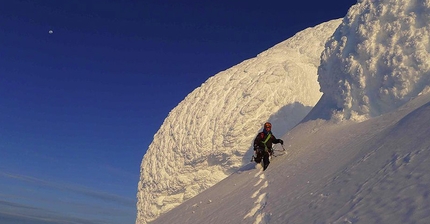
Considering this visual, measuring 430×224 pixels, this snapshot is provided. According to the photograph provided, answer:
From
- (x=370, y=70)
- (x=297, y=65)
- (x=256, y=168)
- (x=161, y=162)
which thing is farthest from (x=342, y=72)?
(x=161, y=162)

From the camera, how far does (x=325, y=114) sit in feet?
53.2

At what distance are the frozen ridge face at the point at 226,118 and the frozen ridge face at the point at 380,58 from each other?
41.6 feet

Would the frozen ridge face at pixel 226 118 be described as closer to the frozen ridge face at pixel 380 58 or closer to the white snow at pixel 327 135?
the white snow at pixel 327 135

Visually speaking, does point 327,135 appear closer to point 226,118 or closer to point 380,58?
point 380,58

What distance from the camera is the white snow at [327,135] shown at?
21.8ft

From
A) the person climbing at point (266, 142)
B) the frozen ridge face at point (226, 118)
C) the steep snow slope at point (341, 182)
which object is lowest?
the steep snow slope at point (341, 182)

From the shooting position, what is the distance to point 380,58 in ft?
45.5

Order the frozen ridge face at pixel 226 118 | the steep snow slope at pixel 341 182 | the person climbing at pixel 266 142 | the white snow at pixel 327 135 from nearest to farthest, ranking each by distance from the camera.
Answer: the steep snow slope at pixel 341 182, the white snow at pixel 327 135, the person climbing at pixel 266 142, the frozen ridge face at pixel 226 118

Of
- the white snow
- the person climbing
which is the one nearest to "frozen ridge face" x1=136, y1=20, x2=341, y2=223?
the white snow

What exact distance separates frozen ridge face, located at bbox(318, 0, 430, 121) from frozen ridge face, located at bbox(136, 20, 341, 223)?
12669 millimetres

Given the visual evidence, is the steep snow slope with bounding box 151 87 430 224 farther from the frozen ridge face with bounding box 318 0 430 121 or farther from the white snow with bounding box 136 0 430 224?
the frozen ridge face with bounding box 318 0 430 121

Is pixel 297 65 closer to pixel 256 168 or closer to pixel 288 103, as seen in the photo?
pixel 288 103

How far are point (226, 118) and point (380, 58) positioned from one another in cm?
1699

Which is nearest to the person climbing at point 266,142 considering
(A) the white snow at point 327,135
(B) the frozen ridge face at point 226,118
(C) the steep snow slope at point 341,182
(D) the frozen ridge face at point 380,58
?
(C) the steep snow slope at point 341,182
